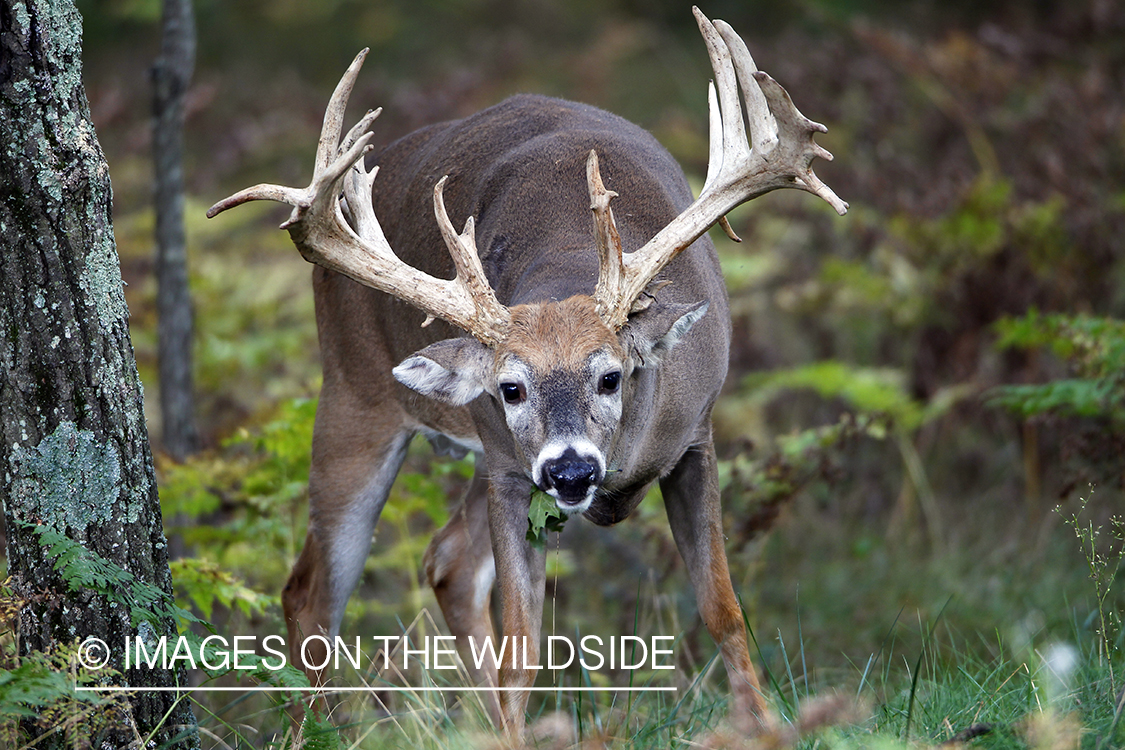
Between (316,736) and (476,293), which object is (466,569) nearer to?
(476,293)

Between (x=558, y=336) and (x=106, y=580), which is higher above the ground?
(x=558, y=336)

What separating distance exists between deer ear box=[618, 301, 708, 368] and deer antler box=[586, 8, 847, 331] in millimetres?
52

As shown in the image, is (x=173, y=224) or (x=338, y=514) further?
(x=173, y=224)

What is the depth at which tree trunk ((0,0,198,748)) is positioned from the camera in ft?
10.7

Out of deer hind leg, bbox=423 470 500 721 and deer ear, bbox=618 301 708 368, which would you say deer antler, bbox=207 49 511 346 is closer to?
deer ear, bbox=618 301 708 368

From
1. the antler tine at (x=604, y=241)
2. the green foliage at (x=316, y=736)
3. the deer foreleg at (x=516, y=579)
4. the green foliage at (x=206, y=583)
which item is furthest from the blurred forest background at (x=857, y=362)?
the antler tine at (x=604, y=241)

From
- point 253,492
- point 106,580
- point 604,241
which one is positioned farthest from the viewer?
point 253,492

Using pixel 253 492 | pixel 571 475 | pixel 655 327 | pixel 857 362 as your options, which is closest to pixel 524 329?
pixel 655 327

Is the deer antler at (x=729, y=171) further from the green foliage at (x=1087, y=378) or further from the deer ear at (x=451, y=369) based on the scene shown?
the green foliage at (x=1087, y=378)

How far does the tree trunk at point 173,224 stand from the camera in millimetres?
5785

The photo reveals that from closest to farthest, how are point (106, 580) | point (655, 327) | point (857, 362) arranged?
point (106, 580) → point (655, 327) → point (857, 362)

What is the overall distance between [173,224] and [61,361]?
278 cm

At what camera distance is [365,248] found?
161 inches

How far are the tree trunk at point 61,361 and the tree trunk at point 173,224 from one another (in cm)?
245
